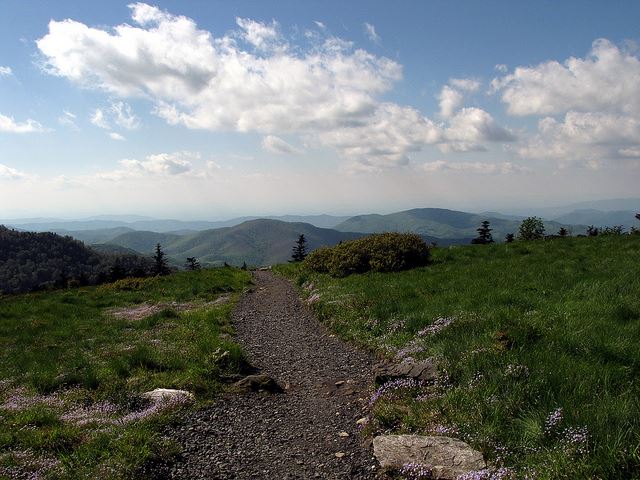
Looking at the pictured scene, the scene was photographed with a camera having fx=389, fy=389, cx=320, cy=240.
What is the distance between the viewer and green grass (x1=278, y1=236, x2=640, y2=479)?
18.0 ft

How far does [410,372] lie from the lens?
30.6 feet

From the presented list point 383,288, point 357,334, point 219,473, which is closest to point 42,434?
point 219,473

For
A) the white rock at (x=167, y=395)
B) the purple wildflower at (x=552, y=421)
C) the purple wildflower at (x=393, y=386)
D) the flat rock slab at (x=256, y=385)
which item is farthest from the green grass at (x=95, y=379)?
the purple wildflower at (x=552, y=421)

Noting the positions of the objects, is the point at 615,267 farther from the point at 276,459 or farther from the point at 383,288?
the point at 276,459

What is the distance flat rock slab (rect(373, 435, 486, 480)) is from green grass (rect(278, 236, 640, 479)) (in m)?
0.31

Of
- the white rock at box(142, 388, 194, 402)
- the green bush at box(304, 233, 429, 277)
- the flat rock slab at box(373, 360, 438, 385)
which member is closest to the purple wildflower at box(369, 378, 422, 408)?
the flat rock slab at box(373, 360, 438, 385)

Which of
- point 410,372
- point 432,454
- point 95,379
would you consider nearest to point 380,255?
point 410,372

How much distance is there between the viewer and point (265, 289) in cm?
3139

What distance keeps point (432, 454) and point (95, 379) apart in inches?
379

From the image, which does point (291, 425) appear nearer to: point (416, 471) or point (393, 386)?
point (393, 386)

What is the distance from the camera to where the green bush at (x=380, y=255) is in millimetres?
25594

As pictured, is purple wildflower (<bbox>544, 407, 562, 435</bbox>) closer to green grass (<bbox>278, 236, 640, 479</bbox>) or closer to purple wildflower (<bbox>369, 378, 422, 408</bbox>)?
green grass (<bbox>278, 236, 640, 479</bbox>)

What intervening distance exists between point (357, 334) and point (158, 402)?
7.28m

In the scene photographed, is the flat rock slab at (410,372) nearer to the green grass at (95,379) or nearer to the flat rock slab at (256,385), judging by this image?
the flat rock slab at (256,385)
